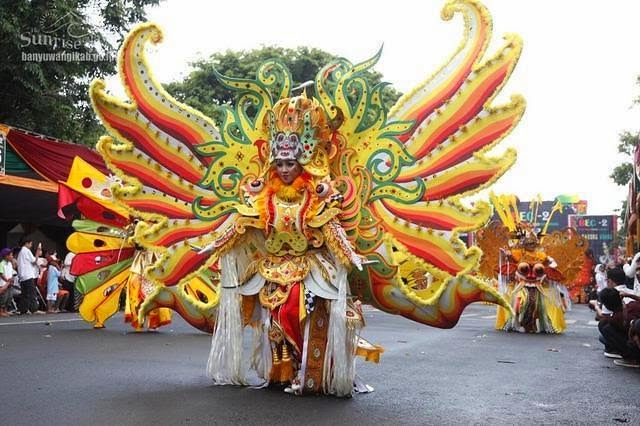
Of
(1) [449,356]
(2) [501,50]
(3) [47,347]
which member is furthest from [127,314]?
(2) [501,50]

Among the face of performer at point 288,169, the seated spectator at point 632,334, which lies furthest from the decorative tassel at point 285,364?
the seated spectator at point 632,334

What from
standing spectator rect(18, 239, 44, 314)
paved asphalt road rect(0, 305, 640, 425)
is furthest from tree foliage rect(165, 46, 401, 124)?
paved asphalt road rect(0, 305, 640, 425)

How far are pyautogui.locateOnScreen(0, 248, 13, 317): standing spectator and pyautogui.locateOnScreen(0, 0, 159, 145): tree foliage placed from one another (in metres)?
3.85

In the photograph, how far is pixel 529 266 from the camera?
47.6 feet

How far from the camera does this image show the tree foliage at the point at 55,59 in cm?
1569

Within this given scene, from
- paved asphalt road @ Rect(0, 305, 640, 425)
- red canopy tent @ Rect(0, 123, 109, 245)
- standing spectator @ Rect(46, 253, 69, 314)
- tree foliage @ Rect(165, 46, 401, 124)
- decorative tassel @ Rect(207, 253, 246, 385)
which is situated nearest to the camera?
paved asphalt road @ Rect(0, 305, 640, 425)

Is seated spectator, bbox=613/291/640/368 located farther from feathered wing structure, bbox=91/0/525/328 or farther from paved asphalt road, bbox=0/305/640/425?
feathered wing structure, bbox=91/0/525/328

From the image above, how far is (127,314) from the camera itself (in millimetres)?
11453

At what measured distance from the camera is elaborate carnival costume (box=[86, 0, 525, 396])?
5910 mm

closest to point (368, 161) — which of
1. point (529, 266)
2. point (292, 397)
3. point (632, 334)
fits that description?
point (292, 397)

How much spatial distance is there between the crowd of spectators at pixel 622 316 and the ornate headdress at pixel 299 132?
407 centimetres

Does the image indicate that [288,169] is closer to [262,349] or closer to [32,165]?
[262,349]

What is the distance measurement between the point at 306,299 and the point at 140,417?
1.58 m

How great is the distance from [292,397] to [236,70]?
23365 mm
